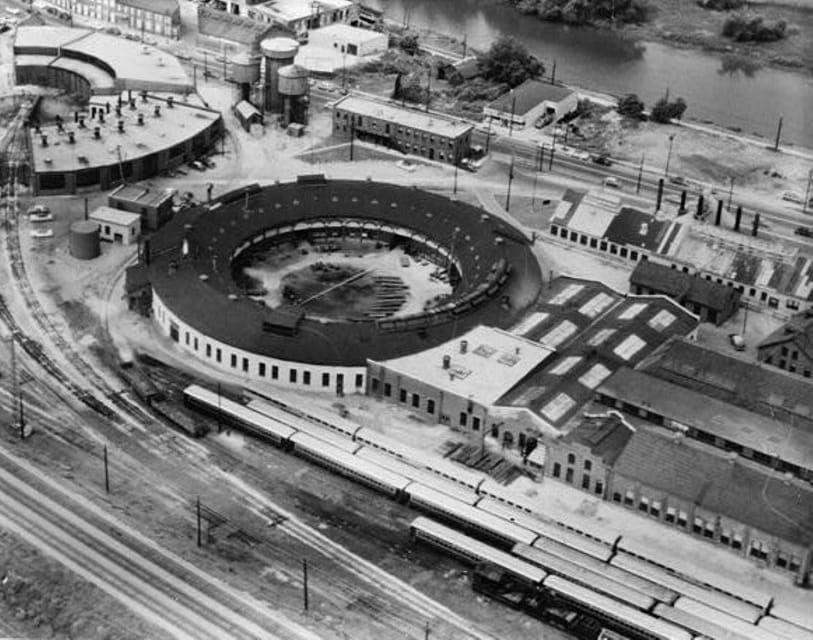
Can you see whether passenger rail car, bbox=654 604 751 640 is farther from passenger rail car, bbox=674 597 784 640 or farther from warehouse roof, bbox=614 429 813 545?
warehouse roof, bbox=614 429 813 545

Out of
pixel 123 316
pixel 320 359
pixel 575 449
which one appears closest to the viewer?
pixel 575 449

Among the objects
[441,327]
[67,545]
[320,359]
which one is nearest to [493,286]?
[441,327]

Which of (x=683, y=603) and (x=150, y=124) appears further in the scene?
(x=150, y=124)

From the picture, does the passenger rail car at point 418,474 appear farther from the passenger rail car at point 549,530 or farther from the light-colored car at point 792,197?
the light-colored car at point 792,197

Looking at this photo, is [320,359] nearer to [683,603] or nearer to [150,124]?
[683,603]

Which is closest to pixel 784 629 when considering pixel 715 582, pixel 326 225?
pixel 715 582

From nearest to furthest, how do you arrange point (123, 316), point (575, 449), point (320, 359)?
1. point (575, 449)
2. point (320, 359)
3. point (123, 316)

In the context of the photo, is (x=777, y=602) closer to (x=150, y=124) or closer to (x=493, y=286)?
(x=493, y=286)

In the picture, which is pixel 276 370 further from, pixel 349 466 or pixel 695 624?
pixel 695 624

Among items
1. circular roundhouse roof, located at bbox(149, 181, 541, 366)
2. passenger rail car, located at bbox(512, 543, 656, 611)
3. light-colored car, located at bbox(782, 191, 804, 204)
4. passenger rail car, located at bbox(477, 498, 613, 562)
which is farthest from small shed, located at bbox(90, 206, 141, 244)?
light-colored car, located at bbox(782, 191, 804, 204)
